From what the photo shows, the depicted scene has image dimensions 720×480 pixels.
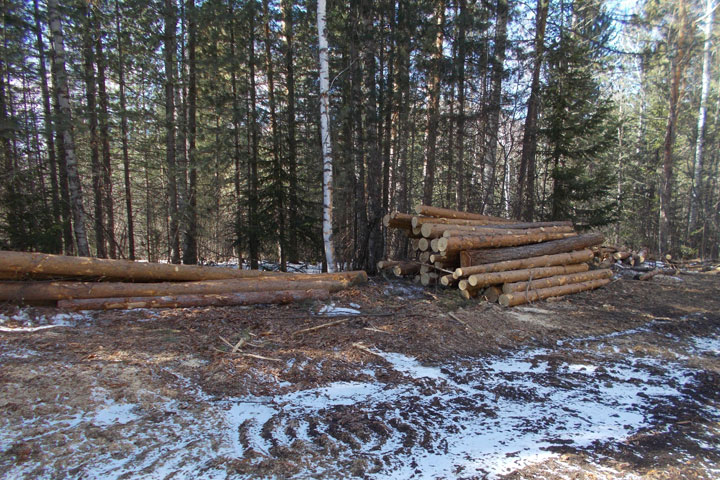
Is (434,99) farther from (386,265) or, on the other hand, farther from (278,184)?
(386,265)

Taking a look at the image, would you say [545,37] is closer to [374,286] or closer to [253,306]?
[374,286]

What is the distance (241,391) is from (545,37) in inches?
629

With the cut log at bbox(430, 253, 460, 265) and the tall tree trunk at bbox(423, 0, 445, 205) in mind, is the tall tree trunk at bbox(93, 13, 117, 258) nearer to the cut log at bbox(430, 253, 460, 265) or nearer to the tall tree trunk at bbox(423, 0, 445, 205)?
the cut log at bbox(430, 253, 460, 265)

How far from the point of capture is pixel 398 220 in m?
8.39

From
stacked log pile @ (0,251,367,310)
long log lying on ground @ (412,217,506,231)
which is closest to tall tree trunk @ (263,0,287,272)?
stacked log pile @ (0,251,367,310)

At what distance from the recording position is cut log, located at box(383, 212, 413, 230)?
27.2 feet

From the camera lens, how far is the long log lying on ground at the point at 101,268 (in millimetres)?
5184

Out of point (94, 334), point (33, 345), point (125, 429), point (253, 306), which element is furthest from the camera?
point (253, 306)

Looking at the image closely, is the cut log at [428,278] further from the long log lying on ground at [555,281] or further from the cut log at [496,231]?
the long log lying on ground at [555,281]

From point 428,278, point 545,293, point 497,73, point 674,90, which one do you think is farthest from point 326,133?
point 674,90

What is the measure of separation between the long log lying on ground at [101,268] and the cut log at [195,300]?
467 millimetres

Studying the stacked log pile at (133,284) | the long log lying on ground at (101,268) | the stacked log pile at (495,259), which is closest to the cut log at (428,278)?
the stacked log pile at (495,259)

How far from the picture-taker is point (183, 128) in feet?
37.1

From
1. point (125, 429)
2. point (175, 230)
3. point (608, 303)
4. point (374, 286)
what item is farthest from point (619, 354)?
point (175, 230)
